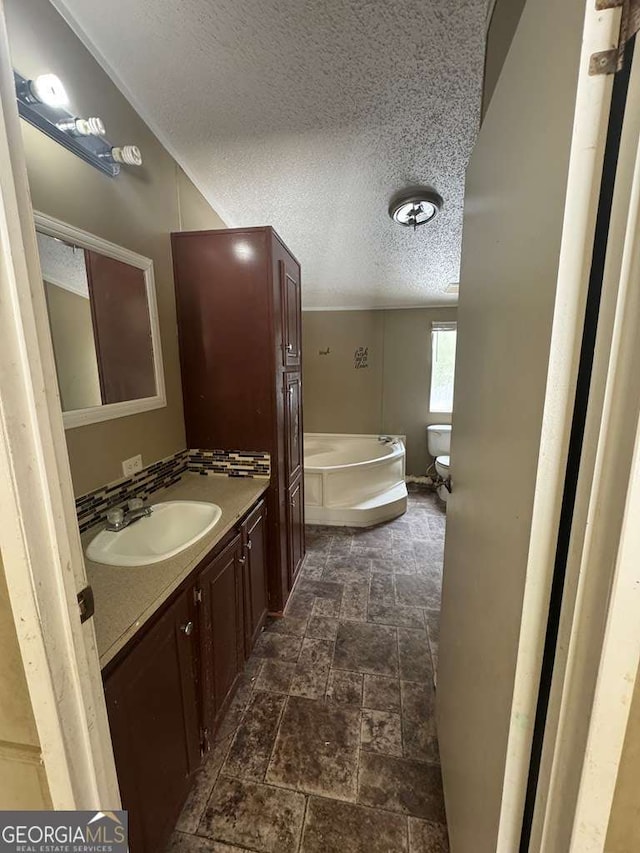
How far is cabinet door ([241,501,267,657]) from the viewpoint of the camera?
167 cm

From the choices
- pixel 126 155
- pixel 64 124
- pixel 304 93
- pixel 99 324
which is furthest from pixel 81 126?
pixel 304 93

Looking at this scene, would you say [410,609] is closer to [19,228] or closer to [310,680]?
[310,680]

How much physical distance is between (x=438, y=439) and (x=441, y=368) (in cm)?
92

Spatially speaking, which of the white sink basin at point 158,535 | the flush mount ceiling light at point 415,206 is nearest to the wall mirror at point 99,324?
the white sink basin at point 158,535

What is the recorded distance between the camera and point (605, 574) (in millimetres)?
460

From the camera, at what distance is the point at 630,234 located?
42 cm

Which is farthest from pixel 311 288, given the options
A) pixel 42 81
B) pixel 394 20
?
pixel 42 81

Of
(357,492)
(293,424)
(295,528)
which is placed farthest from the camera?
(357,492)

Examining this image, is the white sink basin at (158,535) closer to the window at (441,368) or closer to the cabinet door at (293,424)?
the cabinet door at (293,424)

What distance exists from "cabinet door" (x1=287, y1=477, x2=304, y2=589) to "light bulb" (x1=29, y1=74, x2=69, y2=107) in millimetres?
1975

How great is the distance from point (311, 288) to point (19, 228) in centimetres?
349

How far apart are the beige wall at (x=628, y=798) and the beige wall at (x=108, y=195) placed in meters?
1.62

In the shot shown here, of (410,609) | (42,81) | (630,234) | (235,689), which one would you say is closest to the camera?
(630,234)

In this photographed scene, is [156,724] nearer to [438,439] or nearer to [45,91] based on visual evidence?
[45,91]
